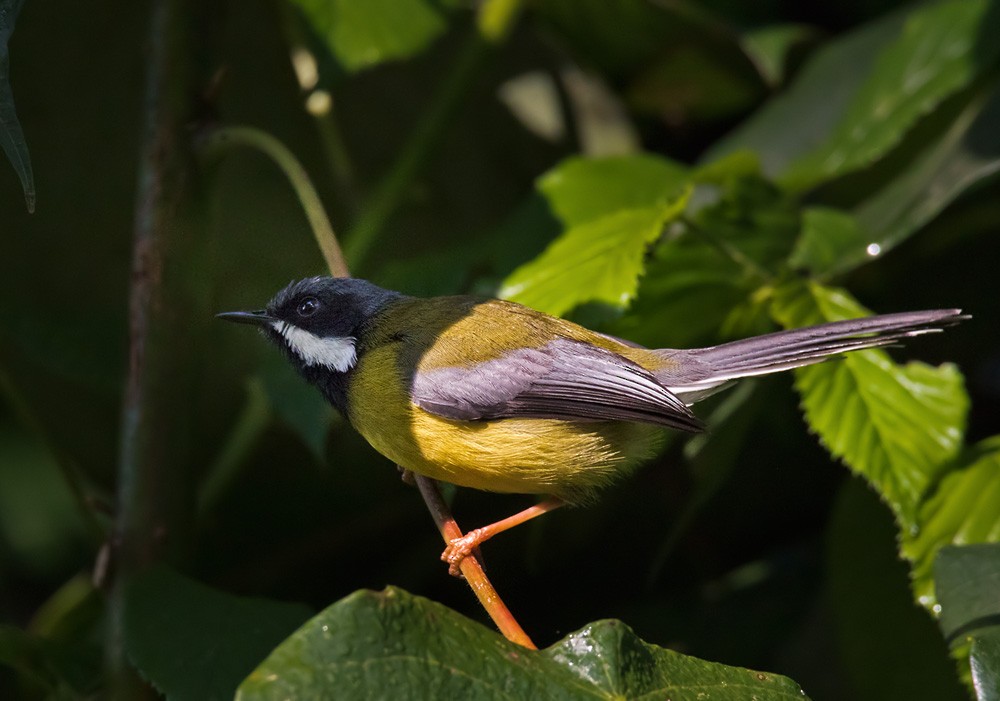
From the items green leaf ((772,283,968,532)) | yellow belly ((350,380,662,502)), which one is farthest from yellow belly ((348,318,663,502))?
green leaf ((772,283,968,532))

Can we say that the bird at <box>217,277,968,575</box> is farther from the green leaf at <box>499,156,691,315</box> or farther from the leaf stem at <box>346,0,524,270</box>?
the leaf stem at <box>346,0,524,270</box>

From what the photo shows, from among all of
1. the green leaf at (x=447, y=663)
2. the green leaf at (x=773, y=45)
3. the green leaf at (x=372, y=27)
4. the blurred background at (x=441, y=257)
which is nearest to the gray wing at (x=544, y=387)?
the blurred background at (x=441, y=257)

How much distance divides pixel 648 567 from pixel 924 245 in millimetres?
1326

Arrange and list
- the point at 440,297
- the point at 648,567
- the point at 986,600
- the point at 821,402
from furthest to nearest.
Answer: the point at 648,567 < the point at 440,297 < the point at 821,402 < the point at 986,600

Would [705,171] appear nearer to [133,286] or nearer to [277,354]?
[277,354]

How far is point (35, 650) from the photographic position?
7.36 ft

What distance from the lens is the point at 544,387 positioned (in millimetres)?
2527

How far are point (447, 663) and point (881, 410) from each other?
126 cm

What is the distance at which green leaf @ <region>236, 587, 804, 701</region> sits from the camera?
150 cm

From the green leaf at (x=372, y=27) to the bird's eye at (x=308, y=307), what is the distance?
650 mm

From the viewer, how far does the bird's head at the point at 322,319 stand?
279 centimetres

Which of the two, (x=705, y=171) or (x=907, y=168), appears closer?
(x=705, y=171)

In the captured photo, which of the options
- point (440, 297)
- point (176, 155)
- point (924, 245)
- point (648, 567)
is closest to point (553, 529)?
point (648, 567)

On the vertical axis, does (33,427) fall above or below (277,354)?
above
